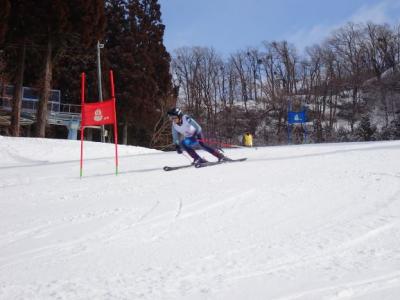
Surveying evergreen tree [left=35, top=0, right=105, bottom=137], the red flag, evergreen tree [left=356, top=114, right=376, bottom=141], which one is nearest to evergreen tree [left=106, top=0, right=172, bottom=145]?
evergreen tree [left=35, top=0, right=105, bottom=137]

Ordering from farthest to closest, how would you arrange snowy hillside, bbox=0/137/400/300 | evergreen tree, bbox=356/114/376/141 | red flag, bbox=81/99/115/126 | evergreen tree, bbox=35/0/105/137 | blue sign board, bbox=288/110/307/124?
evergreen tree, bbox=356/114/376/141, blue sign board, bbox=288/110/307/124, evergreen tree, bbox=35/0/105/137, red flag, bbox=81/99/115/126, snowy hillside, bbox=0/137/400/300

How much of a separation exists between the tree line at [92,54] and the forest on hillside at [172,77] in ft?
0.20

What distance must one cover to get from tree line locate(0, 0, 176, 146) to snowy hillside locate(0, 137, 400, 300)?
13.4m

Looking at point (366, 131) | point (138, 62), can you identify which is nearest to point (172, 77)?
point (138, 62)

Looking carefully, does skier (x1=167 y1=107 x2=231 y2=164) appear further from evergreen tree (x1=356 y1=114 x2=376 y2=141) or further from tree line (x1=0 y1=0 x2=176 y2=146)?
evergreen tree (x1=356 y1=114 x2=376 y2=141)

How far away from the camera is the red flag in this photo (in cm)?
1073

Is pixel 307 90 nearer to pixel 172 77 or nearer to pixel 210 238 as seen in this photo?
pixel 172 77

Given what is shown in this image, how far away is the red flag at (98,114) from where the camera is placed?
422 inches

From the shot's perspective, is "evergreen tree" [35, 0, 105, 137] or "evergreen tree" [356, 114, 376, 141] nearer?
"evergreen tree" [35, 0, 105, 137]

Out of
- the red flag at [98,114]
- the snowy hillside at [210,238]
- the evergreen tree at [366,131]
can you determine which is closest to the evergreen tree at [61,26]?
the red flag at [98,114]

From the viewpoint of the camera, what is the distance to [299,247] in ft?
11.6

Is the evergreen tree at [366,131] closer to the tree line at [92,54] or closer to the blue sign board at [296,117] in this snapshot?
the blue sign board at [296,117]

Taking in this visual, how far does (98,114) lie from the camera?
427 inches

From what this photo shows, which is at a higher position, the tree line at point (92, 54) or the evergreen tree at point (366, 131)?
the tree line at point (92, 54)
